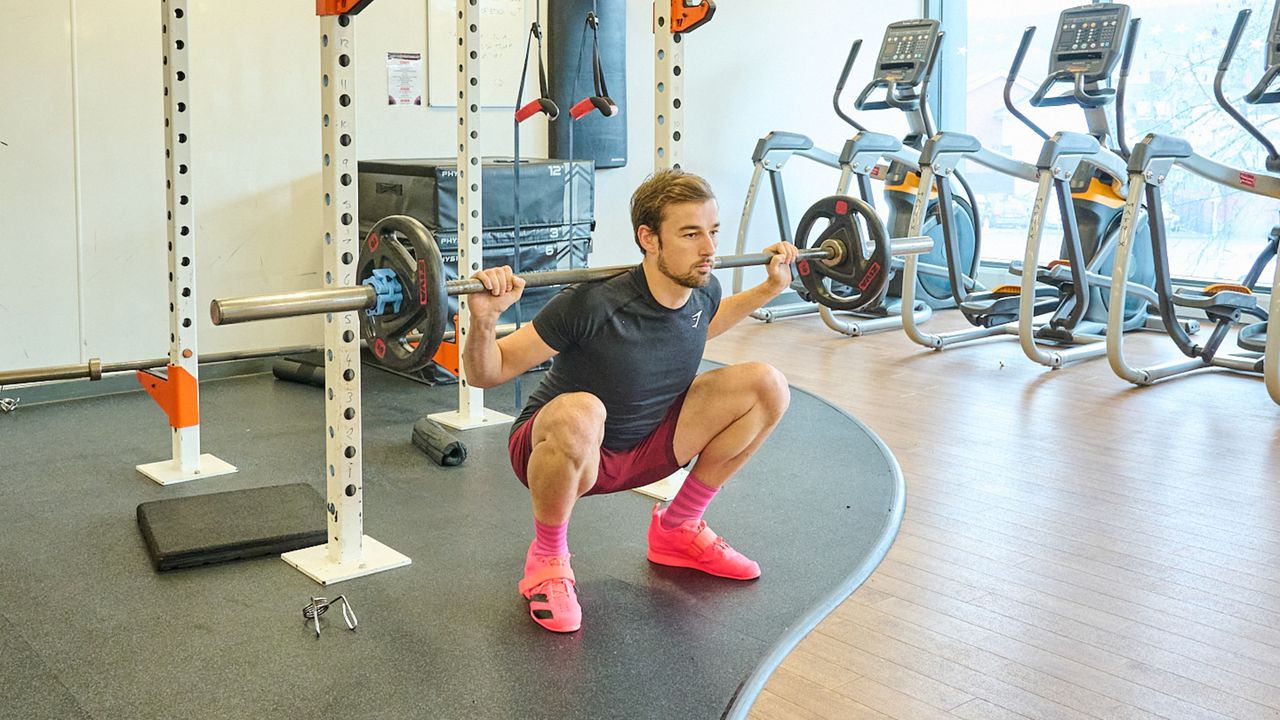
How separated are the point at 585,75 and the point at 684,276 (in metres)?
3.41

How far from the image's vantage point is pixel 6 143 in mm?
4340

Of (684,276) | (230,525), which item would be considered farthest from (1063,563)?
(230,525)

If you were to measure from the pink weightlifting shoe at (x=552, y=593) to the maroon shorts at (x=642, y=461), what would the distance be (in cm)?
18

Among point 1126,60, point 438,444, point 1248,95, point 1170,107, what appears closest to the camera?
point 438,444

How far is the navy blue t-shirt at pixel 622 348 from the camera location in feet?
8.13

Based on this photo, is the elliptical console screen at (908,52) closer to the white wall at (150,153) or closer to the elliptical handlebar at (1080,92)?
the elliptical handlebar at (1080,92)

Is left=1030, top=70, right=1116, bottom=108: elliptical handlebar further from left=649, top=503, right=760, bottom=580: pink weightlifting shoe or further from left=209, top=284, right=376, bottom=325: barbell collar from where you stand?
left=209, top=284, right=376, bottom=325: barbell collar

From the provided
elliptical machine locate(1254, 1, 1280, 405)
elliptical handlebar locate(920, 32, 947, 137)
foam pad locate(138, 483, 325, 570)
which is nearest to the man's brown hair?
foam pad locate(138, 483, 325, 570)

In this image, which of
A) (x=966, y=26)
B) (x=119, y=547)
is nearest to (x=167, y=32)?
(x=119, y=547)

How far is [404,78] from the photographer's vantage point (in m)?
5.31

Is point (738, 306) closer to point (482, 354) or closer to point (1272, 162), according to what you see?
point (482, 354)

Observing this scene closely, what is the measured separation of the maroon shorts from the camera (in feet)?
8.54

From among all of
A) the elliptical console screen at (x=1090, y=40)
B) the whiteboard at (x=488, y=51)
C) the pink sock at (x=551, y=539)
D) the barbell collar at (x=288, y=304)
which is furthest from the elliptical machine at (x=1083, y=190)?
the barbell collar at (x=288, y=304)

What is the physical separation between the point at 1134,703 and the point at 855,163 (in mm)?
4234
